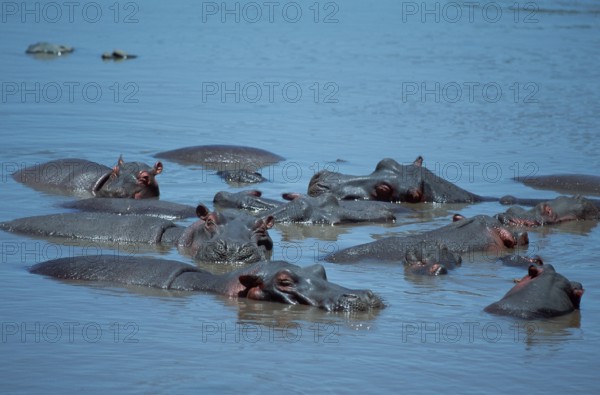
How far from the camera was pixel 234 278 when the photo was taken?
7965mm

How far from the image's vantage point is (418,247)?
29.7ft

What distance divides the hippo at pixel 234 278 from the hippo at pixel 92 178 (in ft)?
10.4

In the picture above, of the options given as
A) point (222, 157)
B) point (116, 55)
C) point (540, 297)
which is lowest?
point (540, 297)

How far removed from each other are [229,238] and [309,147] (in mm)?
6060

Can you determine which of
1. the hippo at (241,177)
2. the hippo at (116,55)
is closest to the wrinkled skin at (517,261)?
the hippo at (241,177)

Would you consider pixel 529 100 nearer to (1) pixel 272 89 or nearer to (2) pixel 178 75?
(1) pixel 272 89

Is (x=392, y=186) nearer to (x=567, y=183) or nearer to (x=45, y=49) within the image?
(x=567, y=183)

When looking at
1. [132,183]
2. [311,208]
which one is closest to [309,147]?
[132,183]

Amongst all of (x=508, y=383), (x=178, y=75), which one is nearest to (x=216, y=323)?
(x=508, y=383)

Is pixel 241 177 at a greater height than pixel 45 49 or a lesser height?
lesser

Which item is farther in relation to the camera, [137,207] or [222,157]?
[222,157]

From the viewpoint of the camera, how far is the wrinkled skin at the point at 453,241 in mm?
9211

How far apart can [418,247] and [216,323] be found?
2.22 m

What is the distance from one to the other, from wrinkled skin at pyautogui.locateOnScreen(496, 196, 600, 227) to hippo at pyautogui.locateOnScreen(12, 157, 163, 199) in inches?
129
